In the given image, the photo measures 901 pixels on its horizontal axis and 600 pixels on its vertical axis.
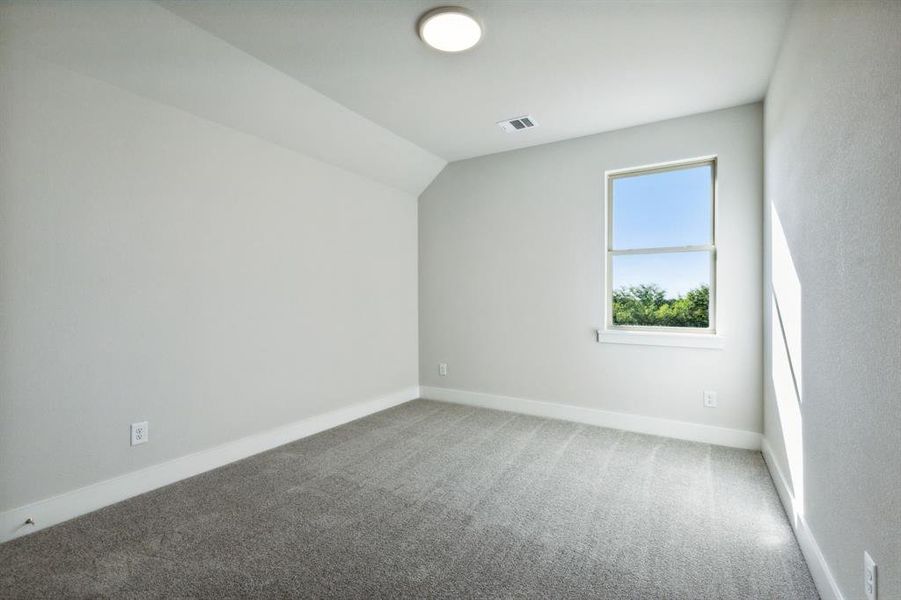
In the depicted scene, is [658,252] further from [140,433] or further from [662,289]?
[140,433]

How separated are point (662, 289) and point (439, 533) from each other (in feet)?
8.75

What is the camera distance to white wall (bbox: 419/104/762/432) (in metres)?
3.12

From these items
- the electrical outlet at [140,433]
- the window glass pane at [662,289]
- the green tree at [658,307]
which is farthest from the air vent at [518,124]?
the electrical outlet at [140,433]

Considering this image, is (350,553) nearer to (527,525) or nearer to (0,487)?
(527,525)

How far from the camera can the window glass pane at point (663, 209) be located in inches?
132

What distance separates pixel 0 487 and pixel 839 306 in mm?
3551

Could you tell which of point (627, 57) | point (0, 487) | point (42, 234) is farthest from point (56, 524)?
point (627, 57)

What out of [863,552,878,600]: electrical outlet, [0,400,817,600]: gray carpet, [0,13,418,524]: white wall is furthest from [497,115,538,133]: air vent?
[863,552,878,600]: electrical outlet

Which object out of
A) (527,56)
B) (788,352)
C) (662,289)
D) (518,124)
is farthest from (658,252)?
(527,56)

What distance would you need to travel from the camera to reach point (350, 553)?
1.85m

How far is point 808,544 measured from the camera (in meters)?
1.76

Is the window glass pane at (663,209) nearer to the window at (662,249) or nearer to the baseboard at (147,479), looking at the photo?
the window at (662,249)

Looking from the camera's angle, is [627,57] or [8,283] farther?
[627,57]

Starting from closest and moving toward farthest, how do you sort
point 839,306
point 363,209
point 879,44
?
point 879,44
point 839,306
point 363,209
